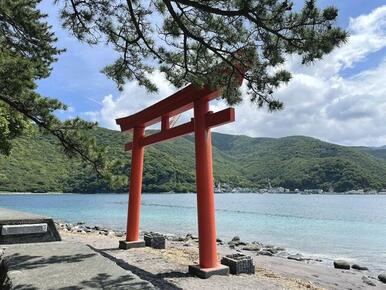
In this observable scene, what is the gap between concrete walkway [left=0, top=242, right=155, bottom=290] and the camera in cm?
283

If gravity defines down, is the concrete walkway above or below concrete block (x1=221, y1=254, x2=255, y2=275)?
above

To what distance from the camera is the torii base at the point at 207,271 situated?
20.9ft

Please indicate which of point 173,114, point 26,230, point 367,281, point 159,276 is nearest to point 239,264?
point 159,276

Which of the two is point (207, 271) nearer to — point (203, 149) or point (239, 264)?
point (239, 264)

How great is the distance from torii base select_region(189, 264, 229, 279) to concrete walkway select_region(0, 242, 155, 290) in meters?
2.72

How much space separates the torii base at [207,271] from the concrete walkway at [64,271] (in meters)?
2.72

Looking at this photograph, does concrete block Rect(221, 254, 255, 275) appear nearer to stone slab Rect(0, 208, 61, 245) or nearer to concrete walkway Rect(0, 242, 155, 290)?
stone slab Rect(0, 208, 61, 245)

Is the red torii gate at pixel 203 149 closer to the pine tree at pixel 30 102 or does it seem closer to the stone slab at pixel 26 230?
the pine tree at pixel 30 102

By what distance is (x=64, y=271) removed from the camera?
10.5ft

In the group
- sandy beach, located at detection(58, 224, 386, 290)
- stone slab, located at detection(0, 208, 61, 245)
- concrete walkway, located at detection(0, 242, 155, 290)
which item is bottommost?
sandy beach, located at detection(58, 224, 386, 290)

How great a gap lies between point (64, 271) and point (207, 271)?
3.59m

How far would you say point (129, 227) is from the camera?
9.34m

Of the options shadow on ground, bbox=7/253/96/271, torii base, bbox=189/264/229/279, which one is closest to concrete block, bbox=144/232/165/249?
torii base, bbox=189/264/229/279

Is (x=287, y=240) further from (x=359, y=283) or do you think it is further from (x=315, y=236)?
(x=359, y=283)
